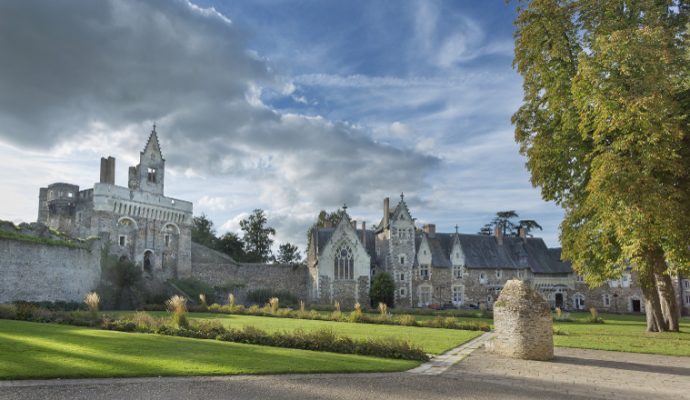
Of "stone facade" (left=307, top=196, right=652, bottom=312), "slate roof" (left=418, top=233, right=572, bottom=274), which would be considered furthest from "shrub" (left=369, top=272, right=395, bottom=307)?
"slate roof" (left=418, top=233, right=572, bottom=274)

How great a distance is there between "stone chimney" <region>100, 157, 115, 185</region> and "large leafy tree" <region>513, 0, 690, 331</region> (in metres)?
35.5

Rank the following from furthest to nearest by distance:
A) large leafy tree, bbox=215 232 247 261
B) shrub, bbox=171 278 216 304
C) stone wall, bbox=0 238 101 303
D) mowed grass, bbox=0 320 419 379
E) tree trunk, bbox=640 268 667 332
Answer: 1. large leafy tree, bbox=215 232 247 261
2. shrub, bbox=171 278 216 304
3. stone wall, bbox=0 238 101 303
4. tree trunk, bbox=640 268 667 332
5. mowed grass, bbox=0 320 419 379

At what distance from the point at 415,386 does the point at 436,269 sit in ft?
128

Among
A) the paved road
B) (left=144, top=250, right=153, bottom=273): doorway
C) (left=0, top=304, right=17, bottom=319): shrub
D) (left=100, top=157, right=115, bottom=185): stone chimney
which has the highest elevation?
(left=100, top=157, right=115, bottom=185): stone chimney

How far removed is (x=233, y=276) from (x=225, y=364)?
113ft

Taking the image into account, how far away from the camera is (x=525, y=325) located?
1323 centimetres

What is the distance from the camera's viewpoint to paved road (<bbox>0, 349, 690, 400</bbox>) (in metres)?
8.05

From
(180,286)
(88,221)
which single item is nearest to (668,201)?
(180,286)

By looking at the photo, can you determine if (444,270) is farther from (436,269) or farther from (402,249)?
(402,249)

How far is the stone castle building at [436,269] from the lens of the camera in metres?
45.1

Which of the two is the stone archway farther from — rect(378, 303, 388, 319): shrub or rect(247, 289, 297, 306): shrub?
rect(378, 303, 388, 319): shrub

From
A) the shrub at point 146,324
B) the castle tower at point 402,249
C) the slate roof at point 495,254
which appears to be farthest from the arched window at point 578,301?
the shrub at point 146,324

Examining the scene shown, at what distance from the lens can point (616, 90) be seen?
16109 mm

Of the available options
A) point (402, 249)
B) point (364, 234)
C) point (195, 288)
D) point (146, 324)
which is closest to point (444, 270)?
point (402, 249)
